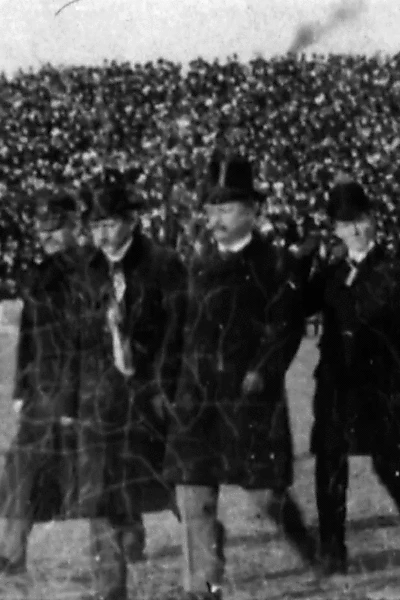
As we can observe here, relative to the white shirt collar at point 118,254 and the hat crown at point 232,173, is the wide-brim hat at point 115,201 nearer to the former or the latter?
the white shirt collar at point 118,254

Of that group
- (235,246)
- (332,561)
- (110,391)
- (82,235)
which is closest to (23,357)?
(110,391)

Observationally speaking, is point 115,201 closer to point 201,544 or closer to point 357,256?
point 357,256

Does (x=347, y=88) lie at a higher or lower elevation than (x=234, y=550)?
higher

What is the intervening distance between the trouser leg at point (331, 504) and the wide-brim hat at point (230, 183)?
109 cm

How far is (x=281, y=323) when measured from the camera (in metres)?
5.20

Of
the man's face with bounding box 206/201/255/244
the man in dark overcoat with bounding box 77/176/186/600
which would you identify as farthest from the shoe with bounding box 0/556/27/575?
the man's face with bounding box 206/201/255/244

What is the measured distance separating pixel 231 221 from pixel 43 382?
3.05 feet

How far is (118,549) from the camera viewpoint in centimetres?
521

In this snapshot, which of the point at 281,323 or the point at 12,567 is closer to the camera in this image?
the point at 281,323

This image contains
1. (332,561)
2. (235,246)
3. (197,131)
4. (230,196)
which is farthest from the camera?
(197,131)

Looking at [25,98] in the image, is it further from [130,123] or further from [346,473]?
[346,473]

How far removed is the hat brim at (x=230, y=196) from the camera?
205 inches

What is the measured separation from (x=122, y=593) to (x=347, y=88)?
228 centimetres

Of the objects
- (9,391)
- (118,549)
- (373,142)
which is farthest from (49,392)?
(373,142)
